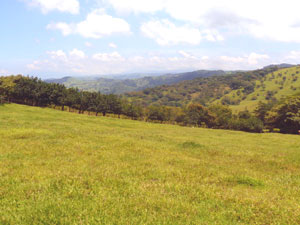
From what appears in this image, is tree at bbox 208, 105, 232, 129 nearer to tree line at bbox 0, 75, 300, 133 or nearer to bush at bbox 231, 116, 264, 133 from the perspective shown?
tree line at bbox 0, 75, 300, 133

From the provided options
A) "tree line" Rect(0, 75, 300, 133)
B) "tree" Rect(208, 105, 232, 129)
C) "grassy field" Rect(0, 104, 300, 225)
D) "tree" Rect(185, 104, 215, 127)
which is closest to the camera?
"grassy field" Rect(0, 104, 300, 225)

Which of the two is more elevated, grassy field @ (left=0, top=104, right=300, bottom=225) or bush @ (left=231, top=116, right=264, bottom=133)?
grassy field @ (left=0, top=104, right=300, bottom=225)

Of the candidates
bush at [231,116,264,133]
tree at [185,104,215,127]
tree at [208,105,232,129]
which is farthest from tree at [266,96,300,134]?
tree at [185,104,215,127]

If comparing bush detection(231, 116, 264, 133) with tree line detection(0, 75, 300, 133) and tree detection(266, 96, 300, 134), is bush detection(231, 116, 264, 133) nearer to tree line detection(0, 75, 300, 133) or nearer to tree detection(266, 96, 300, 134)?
tree line detection(0, 75, 300, 133)

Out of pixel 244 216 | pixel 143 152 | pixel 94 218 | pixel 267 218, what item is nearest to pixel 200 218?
pixel 244 216

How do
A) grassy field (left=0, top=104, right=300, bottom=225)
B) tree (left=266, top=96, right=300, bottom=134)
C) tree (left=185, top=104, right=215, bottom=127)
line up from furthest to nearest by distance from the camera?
tree (left=185, top=104, right=215, bottom=127), tree (left=266, top=96, right=300, bottom=134), grassy field (left=0, top=104, right=300, bottom=225)

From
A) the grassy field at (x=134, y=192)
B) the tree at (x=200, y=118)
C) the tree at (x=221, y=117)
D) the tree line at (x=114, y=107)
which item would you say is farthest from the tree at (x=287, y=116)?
the grassy field at (x=134, y=192)

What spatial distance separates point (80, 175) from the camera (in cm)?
788

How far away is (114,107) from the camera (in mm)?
107000

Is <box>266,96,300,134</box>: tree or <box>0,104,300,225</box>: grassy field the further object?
<box>266,96,300,134</box>: tree

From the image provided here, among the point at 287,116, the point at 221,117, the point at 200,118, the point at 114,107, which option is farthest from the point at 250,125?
the point at 114,107

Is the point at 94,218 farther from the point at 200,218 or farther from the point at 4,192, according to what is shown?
the point at 4,192

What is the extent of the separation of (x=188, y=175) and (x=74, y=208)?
5.28 m

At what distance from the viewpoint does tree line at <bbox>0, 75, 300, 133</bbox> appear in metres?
88.1
